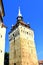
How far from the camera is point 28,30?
42875 mm

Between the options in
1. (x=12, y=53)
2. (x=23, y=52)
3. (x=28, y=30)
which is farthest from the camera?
(x=28, y=30)

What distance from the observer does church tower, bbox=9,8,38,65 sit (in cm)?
3697

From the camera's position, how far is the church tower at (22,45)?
36969 millimetres

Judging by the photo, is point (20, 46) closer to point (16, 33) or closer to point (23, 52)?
point (23, 52)

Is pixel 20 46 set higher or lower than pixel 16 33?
lower

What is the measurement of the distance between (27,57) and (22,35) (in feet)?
20.4

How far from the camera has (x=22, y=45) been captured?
3822 centimetres

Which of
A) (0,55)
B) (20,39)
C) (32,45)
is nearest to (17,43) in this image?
(20,39)

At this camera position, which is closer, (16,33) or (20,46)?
(20,46)

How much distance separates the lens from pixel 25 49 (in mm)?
38219

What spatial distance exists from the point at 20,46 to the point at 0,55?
2706 centimetres

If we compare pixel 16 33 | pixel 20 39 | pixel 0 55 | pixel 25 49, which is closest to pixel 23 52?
pixel 25 49

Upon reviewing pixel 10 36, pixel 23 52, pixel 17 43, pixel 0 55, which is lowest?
pixel 0 55

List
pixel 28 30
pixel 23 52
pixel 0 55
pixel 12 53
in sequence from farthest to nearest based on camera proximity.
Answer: pixel 28 30 → pixel 12 53 → pixel 23 52 → pixel 0 55
